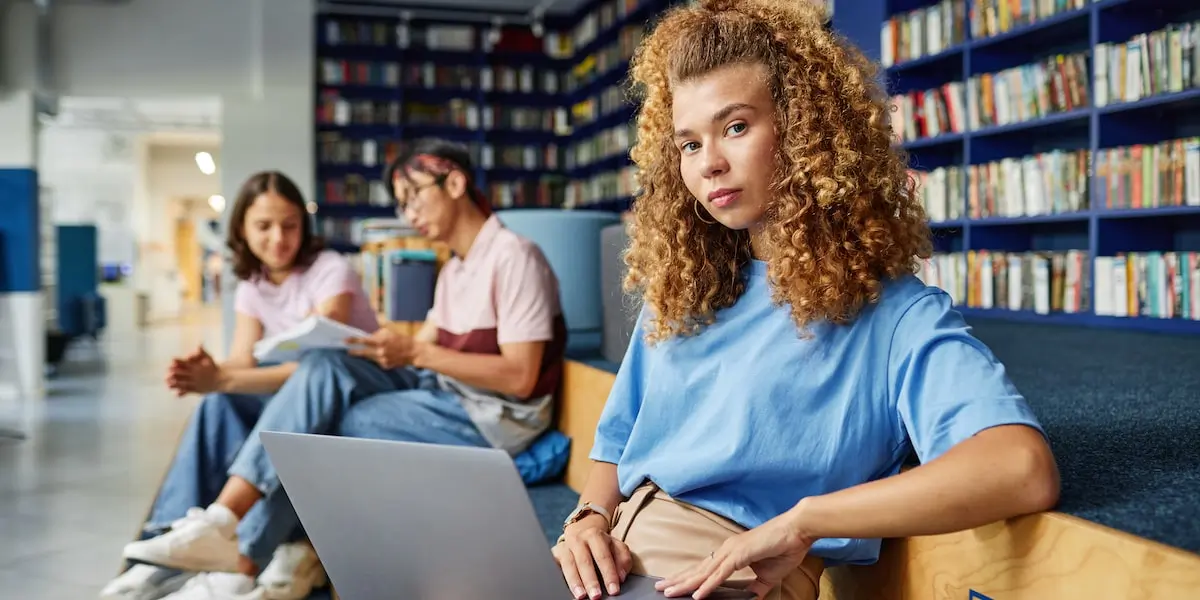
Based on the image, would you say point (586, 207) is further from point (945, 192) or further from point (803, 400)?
point (803, 400)

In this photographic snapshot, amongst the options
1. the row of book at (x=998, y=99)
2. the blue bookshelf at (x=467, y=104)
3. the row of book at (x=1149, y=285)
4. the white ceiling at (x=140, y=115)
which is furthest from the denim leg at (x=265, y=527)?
the white ceiling at (x=140, y=115)

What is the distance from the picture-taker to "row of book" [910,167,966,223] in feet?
13.5

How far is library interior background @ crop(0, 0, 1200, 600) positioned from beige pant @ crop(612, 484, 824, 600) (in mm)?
127

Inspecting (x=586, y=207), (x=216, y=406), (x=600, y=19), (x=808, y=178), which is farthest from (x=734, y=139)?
(x=586, y=207)

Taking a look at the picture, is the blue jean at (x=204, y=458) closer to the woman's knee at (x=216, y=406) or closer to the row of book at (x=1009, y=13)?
the woman's knee at (x=216, y=406)

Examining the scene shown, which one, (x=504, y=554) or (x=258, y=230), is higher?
(x=258, y=230)

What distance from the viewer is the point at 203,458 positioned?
232 centimetres

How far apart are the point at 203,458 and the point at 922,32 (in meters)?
3.43

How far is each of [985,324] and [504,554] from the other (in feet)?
10.4

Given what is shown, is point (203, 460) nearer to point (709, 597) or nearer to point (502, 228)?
point (502, 228)

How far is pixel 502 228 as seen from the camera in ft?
7.34

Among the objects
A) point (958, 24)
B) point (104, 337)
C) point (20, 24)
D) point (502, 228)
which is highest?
point (20, 24)

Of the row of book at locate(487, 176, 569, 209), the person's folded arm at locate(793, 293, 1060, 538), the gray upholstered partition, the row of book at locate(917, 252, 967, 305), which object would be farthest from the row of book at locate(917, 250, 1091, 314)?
the row of book at locate(487, 176, 569, 209)

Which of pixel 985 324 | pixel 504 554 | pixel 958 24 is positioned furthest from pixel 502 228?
pixel 958 24
